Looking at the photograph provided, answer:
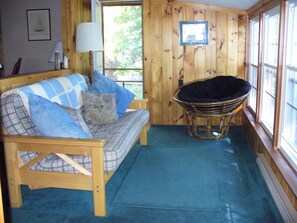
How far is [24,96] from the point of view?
8.56 ft

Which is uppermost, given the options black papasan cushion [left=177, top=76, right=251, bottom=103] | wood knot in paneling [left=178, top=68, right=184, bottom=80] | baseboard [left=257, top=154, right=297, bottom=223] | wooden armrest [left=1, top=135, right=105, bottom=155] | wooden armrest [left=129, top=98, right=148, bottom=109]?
wood knot in paneling [left=178, top=68, right=184, bottom=80]

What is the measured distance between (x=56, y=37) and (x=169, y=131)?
219 centimetres

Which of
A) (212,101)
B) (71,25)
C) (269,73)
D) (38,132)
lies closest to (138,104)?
(212,101)

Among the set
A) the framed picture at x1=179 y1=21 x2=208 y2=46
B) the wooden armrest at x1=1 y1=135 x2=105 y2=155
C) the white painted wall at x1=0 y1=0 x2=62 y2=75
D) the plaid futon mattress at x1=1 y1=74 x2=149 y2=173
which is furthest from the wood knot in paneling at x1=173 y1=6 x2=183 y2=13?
the wooden armrest at x1=1 y1=135 x2=105 y2=155

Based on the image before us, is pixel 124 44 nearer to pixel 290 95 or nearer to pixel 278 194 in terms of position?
pixel 290 95

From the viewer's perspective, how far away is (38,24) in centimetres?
515

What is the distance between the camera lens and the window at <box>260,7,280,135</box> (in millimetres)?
3596

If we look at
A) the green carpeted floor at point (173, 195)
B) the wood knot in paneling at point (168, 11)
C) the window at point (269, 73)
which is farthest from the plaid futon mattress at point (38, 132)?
the wood knot in paneling at point (168, 11)

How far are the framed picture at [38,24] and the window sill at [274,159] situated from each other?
3190 millimetres

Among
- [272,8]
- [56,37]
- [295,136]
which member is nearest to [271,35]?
[272,8]

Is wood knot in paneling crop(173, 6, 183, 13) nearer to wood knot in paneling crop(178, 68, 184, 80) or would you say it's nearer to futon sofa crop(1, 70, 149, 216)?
wood knot in paneling crop(178, 68, 184, 80)

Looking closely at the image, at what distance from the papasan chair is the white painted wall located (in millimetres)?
2112

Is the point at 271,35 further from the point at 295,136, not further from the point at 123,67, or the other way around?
the point at 123,67

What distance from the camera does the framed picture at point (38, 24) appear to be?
16.5 feet
